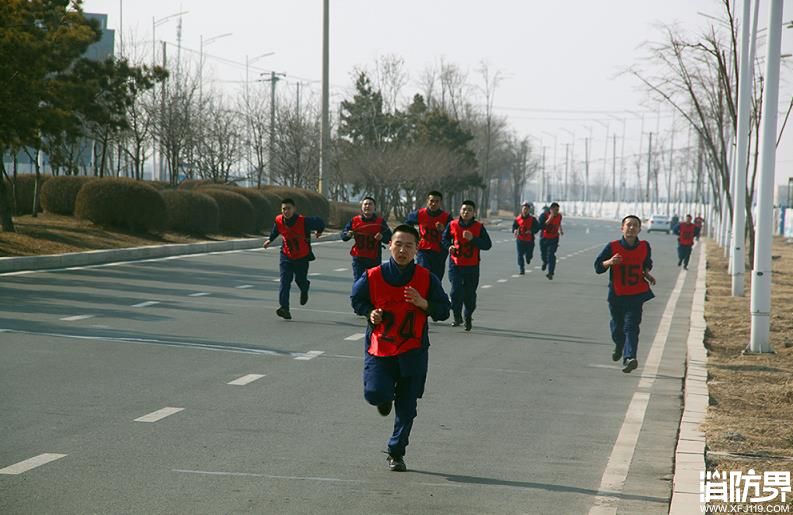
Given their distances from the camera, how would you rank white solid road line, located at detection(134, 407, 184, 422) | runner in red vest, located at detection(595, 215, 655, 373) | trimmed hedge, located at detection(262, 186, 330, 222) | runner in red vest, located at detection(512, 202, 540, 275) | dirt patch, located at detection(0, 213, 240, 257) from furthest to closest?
trimmed hedge, located at detection(262, 186, 330, 222)
runner in red vest, located at detection(512, 202, 540, 275)
dirt patch, located at detection(0, 213, 240, 257)
runner in red vest, located at detection(595, 215, 655, 373)
white solid road line, located at detection(134, 407, 184, 422)

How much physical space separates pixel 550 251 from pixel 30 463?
22.7 meters

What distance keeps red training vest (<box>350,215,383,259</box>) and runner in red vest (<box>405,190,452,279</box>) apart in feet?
1.58

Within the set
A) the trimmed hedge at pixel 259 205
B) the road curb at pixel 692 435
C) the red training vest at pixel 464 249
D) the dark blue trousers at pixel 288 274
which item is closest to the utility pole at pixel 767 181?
the road curb at pixel 692 435

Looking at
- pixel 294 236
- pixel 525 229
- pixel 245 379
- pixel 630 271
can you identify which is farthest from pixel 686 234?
pixel 245 379

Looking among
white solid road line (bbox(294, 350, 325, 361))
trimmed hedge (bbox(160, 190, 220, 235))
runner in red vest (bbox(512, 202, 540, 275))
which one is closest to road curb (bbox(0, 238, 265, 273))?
trimmed hedge (bbox(160, 190, 220, 235))

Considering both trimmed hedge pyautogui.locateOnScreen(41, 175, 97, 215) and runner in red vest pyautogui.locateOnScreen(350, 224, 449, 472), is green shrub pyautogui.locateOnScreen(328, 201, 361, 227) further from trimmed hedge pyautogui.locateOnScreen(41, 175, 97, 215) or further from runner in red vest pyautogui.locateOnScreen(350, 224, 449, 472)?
runner in red vest pyautogui.locateOnScreen(350, 224, 449, 472)

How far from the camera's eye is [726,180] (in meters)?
32.4

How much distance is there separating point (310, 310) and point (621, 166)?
6142 inches

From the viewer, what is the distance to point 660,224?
287 ft

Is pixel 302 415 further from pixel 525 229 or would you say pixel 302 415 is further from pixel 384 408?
pixel 525 229

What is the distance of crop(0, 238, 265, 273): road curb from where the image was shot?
82.1 feet

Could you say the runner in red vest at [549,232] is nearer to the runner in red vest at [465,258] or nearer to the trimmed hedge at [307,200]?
the runner in red vest at [465,258]

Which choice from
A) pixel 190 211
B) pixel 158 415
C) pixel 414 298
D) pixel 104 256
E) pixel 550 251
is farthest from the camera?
pixel 190 211

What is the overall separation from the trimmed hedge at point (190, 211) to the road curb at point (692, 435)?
26063mm
